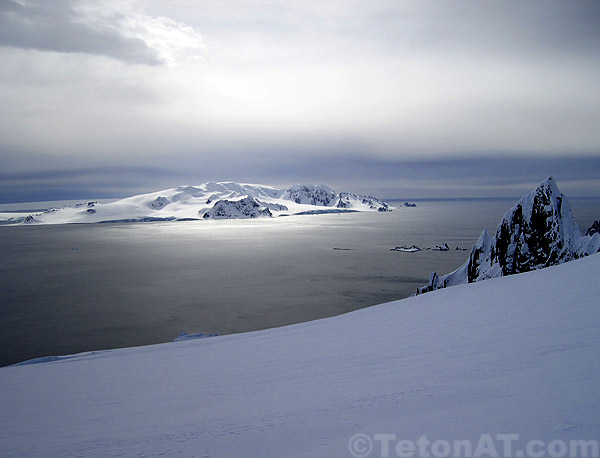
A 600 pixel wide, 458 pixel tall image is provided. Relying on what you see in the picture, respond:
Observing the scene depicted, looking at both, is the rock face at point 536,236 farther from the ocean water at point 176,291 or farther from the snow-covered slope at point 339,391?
the snow-covered slope at point 339,391

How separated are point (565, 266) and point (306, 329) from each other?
352 inches

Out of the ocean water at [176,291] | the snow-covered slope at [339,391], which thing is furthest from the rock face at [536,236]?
the snow-covered slope at [339,391]

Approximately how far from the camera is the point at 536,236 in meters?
17.9

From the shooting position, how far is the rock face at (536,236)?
Result: 17.2 meters

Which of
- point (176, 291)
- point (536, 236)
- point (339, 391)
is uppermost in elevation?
point (536, 236)

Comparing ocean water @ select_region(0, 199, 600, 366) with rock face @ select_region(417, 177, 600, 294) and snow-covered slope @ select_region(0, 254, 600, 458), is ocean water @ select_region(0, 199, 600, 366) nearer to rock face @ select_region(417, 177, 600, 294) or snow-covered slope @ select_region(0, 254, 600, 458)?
rock face @ select_region(417, 177, 600, 294)

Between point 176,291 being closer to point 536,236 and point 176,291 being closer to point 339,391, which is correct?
point 536,236

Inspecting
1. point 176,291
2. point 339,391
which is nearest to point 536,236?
point 339,391

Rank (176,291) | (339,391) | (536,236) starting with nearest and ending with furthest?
(339,391), (536,236), (176,291)

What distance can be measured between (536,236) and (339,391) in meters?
18.5

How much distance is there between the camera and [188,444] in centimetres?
336

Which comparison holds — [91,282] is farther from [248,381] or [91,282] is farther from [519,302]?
[519,302]

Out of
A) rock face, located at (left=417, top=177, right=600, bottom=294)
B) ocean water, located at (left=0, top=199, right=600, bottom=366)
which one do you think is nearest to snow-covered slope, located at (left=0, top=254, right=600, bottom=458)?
rock face, located at (left=417, top=177, right=600, bottom=294)

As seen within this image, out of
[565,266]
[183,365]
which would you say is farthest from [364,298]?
[183,365]
